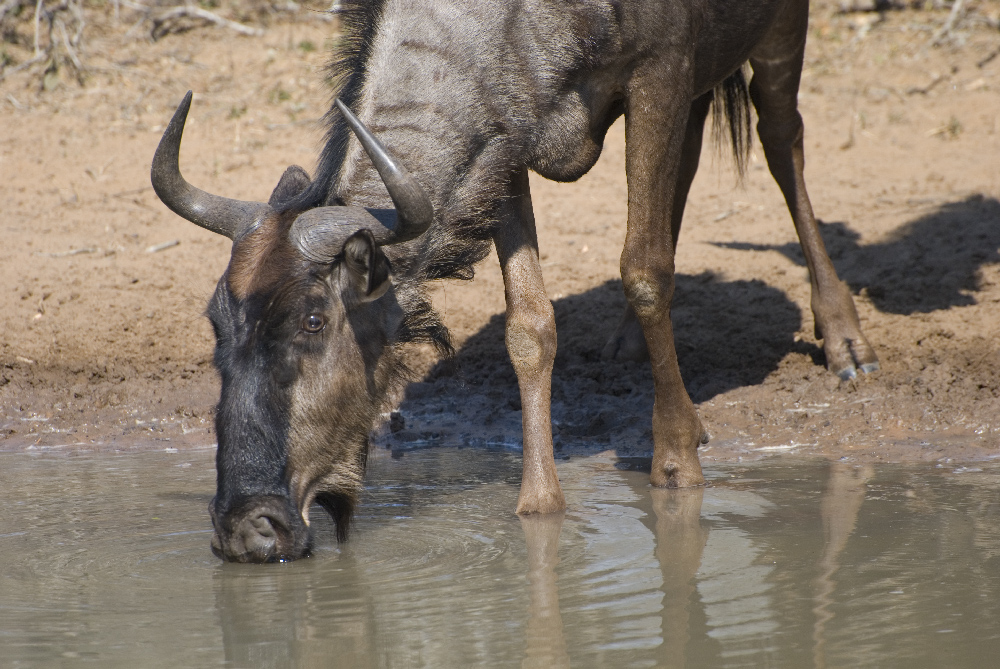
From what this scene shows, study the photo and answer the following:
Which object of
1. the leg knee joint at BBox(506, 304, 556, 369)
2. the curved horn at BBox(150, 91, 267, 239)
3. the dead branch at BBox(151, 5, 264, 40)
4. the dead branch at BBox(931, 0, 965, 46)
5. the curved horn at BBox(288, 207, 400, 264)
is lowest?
the leg knee joint at BBox(506, 304, 556, 369)

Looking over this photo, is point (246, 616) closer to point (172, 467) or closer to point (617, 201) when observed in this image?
point (172, 467)

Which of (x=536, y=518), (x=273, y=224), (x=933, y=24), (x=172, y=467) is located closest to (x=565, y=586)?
(x=536, y=518)

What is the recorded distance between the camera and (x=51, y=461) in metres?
5.61

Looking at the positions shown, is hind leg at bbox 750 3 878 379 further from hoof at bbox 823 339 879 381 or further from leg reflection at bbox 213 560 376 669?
leg reflection at bbox 213 560 376 669

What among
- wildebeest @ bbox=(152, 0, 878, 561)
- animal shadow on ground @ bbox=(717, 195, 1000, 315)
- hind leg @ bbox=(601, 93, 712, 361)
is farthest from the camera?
animal shadow on ground @ bbox=(717, 195, 1000, 315)

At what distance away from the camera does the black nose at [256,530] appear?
3594 millimetres

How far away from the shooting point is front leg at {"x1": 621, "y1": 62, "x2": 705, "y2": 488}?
15.3ft

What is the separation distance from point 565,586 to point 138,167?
7.01 m

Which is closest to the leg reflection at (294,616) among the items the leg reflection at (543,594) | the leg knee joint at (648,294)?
the leg reflection at (543,594)

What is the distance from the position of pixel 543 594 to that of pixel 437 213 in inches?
57.1

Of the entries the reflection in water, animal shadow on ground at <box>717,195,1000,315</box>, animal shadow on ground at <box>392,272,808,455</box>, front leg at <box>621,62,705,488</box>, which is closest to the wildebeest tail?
animal shadow on ground at <box>392,272,808,455</box>

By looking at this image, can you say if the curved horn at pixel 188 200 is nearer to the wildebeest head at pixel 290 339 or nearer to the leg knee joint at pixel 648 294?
the wildebeest head at pixel 290 339

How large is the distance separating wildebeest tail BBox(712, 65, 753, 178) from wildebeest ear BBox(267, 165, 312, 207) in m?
3.33

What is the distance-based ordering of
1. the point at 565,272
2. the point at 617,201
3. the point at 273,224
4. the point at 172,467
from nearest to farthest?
the point at 273,224 < the point at 172,467 < the point at 565,272 < the point at 617,201
